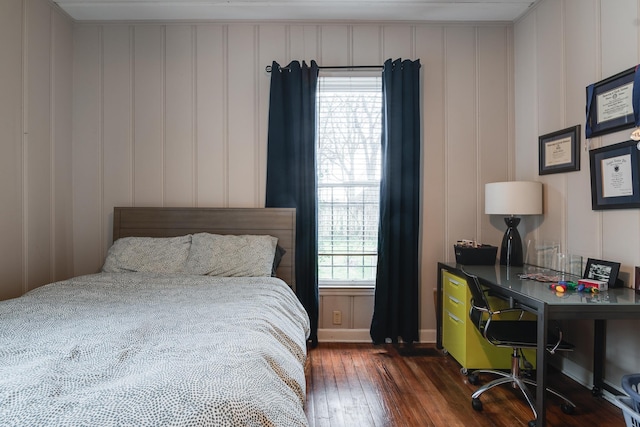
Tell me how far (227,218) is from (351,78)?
1.68m

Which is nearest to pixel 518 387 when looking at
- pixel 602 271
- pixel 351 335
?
pixel 602 271

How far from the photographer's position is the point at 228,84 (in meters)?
3.25

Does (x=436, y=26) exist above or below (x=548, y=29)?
above

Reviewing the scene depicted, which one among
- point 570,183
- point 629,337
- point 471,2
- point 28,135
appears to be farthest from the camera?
point 471,2

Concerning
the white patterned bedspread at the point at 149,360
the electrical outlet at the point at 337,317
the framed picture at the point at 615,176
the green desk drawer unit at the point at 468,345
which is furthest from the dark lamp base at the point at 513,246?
the white patterned bedspread at the point at 149,360

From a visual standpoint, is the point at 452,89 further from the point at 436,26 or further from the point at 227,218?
the point at 227,218

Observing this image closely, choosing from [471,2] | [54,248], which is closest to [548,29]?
[471,2]

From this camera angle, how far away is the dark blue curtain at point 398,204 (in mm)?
3133

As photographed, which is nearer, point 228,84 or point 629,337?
point 629,337

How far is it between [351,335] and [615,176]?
7.49 ft

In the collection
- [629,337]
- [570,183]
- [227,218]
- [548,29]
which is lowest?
[629,337]

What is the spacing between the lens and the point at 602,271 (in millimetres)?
2148

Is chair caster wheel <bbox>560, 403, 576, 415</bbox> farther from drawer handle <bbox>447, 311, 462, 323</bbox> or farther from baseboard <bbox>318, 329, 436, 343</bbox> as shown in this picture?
baseboard <bbox>318, 329, 436, 343</bbox>

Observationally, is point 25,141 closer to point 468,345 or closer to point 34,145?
point 34,145
